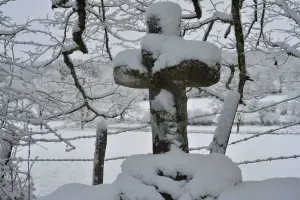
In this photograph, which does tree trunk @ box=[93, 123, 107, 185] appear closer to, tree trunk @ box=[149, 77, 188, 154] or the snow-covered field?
tree trunk @ box=[149, 77, 188, 154]

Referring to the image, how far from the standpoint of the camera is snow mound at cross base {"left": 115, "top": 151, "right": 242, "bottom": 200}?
1807 mm

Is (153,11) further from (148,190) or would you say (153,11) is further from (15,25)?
(15,25)

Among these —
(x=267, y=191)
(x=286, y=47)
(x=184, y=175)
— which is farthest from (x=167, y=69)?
(x=286, y=47)

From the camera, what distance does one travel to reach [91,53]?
732 cm

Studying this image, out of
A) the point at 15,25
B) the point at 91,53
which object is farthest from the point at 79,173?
the point at 15,25

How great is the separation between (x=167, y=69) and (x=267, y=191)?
82cm

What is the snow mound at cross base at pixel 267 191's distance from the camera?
1.80 meters

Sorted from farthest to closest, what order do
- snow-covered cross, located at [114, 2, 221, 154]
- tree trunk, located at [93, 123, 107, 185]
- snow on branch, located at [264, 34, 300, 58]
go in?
snow on branch, located at [264, 34, 300, 58] < tree trunk, located at [93, 123, 107, 185] < snow-covered cross, located at [114, 2, 221, 154]

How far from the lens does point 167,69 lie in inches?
77.4

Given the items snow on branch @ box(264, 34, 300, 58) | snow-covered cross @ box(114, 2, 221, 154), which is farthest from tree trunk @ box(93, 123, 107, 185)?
snow on branch @ box(264, 34, 300, 58)

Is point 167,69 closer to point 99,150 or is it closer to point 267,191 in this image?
point 267,191

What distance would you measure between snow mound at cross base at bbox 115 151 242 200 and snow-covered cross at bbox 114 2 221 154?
0.58 feet

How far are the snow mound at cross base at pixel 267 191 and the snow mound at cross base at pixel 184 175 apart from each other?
0.05m

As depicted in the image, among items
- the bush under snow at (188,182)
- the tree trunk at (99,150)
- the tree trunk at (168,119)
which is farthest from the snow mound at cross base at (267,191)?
the tree trunk at (99,150)
